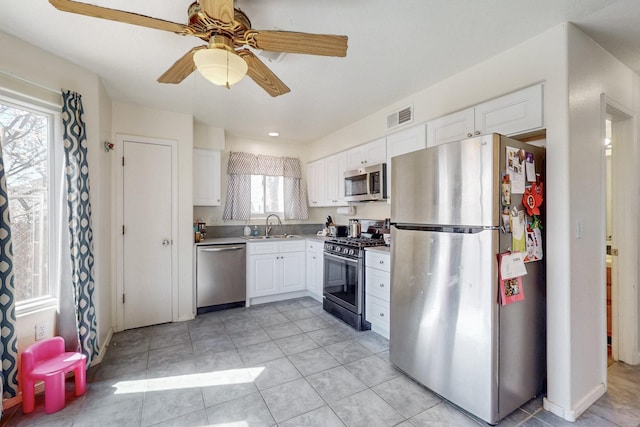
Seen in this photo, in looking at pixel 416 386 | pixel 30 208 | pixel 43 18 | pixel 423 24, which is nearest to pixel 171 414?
pixel 416 386

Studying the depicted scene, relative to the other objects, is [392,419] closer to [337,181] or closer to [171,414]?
[171,414]

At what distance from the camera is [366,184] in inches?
134

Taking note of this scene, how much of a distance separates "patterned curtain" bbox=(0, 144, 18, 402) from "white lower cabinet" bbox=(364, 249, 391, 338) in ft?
9.05

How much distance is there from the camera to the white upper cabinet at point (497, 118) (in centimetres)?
191

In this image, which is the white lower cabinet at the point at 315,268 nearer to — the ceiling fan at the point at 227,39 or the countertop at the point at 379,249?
the countertop at the point at 379,249

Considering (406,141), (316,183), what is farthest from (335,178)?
(406,141)

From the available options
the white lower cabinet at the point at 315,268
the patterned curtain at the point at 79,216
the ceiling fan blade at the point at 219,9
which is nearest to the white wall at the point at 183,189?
the patterned curtain at the point at 79,216

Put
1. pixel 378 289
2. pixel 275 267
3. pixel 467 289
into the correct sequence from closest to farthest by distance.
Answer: pixel 467 289
pixel 378 289
pixel 275 267

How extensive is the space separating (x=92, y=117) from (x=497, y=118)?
10.9 feet

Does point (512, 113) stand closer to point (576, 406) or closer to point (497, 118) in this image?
point (497, 118)

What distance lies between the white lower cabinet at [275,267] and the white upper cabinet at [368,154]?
139cm

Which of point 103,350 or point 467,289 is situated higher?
point 467,289

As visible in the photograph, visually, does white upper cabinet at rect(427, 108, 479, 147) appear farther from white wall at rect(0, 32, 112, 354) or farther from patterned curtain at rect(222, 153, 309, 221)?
white wall at rect(0, 32, 112, 354)

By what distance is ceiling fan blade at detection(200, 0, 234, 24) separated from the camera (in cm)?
124
